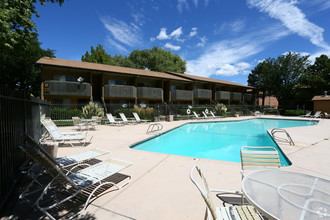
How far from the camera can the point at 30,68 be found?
24594 mm

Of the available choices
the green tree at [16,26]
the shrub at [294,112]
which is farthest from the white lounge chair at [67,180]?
the shrub at [294,112]

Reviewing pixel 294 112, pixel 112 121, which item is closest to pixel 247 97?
pixel 294 112

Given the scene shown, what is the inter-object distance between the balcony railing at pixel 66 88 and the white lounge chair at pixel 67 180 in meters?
16.7

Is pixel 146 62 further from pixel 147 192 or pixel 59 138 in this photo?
pixel 147 192

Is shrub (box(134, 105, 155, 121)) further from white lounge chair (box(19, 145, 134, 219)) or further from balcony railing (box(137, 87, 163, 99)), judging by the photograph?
white lounge chair (box(19, 145, 134, 219))

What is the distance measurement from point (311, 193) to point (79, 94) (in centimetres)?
1987

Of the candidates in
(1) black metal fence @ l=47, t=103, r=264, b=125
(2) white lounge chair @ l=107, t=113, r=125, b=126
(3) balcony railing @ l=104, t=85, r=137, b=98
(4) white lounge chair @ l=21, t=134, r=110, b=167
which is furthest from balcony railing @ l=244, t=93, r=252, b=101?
(4) white lounge chair @ l=21, t=134, r=110, b=167

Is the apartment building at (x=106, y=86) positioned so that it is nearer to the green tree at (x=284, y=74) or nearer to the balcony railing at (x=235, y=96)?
the balcony railing at (x=235, y=96)

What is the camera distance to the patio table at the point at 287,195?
1505mm

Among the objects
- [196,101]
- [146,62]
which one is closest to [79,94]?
[196,101]

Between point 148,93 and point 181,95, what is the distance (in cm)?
A: 595

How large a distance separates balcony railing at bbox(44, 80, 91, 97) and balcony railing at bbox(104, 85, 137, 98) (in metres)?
2.00

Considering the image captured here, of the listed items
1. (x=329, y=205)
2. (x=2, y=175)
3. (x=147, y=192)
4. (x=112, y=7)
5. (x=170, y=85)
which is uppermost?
(x=112, y=7)

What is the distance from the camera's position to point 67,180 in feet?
8.32
